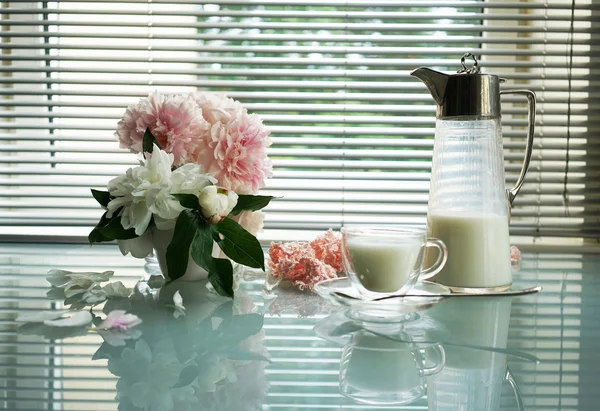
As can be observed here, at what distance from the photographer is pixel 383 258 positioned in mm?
737

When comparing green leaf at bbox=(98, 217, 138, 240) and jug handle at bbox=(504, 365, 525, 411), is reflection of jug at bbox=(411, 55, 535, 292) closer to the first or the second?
jug handle at bbox=(504, 365, 525, 411)

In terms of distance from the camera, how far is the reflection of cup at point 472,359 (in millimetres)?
500

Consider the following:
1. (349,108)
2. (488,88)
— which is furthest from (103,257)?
(488,88)

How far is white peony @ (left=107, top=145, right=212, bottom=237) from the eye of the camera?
0.79 metres

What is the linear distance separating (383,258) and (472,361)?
179mm

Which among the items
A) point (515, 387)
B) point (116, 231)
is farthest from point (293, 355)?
point (116, 231)

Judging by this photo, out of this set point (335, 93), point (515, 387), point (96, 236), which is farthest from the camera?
point (335, 93)

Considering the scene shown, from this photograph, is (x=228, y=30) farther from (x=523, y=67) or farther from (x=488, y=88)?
(x=488, y=88)

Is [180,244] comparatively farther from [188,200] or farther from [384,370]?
[384,370]

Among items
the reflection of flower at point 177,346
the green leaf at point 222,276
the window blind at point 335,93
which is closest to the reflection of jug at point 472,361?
the reflection of flower at point 177,346

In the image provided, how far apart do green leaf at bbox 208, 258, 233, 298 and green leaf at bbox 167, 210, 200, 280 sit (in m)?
0.04

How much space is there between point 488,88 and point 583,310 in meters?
0.32

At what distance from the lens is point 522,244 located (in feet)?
4.56

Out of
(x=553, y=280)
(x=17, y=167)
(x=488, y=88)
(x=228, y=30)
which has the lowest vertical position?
(x=553, y=280)
